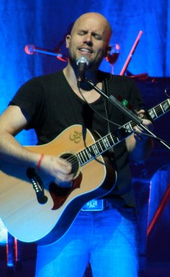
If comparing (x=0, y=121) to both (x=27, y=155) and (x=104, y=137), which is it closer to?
(x=27, y=155)

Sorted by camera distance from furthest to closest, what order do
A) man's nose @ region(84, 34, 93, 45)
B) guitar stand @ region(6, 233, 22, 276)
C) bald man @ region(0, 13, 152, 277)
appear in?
1. guitar stand @ region(6, 233, 22, 276)
2. man's nose @ region(84, 34, 93, 45)
3. bald man @ region(0, 13, 152, 277)

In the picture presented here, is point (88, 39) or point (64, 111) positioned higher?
point (88, 39)

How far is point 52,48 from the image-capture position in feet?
13.0

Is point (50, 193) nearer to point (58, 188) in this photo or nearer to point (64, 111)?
point (58, 188)

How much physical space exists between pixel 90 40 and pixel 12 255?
81.4 inches

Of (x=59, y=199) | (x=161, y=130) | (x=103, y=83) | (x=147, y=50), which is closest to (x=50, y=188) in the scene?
(x=59, y=199)

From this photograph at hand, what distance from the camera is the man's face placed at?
89.7 inches

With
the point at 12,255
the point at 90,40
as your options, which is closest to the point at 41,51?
the point at 12,255

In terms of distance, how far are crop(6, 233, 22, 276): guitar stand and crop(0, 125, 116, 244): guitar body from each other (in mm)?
1534

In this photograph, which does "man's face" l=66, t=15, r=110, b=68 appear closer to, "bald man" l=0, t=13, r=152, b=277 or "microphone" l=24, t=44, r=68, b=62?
"bald man" l=0, t=13, r=152, b=277

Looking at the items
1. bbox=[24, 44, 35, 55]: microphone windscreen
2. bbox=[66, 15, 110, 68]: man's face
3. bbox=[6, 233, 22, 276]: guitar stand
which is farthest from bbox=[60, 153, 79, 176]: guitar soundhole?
bbox=[24, 44, 35, 55]: microphone windscreen

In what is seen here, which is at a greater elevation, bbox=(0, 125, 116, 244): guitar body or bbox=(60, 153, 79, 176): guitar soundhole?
bbox=(60, 153, 79, 176): guitar soundhole

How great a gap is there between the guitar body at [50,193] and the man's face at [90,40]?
311 mm

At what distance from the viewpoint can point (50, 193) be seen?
229 cm
